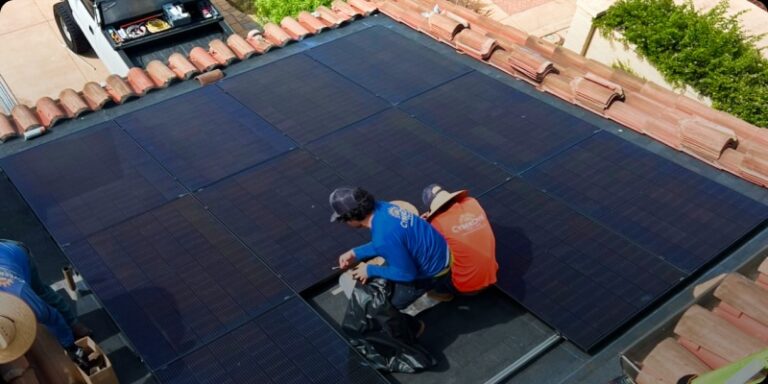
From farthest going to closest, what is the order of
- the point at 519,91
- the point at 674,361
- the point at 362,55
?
the point at 362,55 → the point at 519,91 → the point at 674,361

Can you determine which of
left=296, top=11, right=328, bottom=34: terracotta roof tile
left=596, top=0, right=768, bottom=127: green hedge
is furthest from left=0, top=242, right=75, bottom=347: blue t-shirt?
left=596, top=0, right=768, bottom=127: green hedge

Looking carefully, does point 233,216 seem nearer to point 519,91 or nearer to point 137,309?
point 137,309

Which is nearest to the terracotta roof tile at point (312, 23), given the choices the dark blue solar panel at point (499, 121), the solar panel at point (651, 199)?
the dark blue solar panel at point (499, 121)

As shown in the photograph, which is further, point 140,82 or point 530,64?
point 140,82

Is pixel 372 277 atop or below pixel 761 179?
below

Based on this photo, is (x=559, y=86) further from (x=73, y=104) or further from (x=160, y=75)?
(x=73, y=104)

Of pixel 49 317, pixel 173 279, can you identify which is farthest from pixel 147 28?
pixel 49 317

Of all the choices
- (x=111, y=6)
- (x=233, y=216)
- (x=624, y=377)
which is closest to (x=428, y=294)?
(x=624, y=377)
